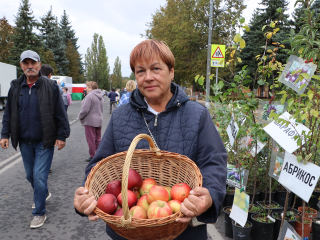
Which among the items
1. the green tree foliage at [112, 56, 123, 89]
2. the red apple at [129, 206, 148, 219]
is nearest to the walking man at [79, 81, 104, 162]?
the red apple at [129, 206, 148, 219]

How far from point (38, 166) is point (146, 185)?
221 cm

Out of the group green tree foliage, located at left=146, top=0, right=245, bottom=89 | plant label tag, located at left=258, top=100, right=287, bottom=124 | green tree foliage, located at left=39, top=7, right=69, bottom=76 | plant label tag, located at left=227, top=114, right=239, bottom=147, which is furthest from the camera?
green tree foliage, located at left=39, top=7, right=69, bottom=76

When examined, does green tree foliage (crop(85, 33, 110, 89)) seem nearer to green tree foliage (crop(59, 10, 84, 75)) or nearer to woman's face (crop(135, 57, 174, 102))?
green tree foliage (crop(59, 10, 84, 75))

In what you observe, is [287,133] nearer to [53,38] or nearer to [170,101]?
[170,101]

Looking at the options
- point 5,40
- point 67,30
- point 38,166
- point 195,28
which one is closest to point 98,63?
point 67,30

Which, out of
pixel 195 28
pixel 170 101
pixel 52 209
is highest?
pixel 195 28

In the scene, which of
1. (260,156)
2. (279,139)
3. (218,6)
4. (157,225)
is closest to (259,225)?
(260,156)

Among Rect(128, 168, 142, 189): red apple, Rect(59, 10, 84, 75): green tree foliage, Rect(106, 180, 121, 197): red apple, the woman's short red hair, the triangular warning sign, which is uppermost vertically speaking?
Rect(59, 10, 84, 75): green tree foliage

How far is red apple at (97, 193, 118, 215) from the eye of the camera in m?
1.34

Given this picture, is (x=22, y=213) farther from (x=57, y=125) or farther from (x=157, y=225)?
(x=157, y=225)

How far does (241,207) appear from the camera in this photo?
2824mm

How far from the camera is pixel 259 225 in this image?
301 centimetres

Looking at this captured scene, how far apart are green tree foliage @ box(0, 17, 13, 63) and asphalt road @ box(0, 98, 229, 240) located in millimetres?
32366

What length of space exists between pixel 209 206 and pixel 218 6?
73.0 ft
